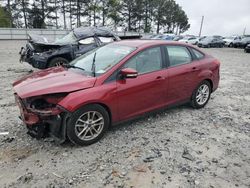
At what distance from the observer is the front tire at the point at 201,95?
209 inches

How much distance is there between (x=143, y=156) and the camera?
357 centimetres

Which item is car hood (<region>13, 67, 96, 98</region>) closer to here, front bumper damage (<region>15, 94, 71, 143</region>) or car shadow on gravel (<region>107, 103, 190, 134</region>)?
front bumper damage (<region>15, 94, 71, 143</region>)

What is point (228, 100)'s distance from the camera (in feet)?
20.5

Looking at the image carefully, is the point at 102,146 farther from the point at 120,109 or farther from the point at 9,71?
the point at 9,71

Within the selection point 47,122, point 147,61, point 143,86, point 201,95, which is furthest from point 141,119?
point 47,122

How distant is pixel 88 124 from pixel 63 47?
5.18 meters

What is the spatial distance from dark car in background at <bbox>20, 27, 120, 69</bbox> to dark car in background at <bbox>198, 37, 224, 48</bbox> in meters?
25.5

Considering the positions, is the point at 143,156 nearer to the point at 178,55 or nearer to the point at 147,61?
the point at 147,61

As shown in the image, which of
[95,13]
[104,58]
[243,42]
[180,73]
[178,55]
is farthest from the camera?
Answer: [95,13]

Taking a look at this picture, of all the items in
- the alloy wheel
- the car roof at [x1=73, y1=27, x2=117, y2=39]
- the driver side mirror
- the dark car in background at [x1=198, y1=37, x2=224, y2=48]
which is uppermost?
the car roof at [x1=73, y1=27, x2=117, y2=39]

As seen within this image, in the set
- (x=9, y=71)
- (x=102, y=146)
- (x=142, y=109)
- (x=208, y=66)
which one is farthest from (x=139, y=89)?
(x=9, y=71)

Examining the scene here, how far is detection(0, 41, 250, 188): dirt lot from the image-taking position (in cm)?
306

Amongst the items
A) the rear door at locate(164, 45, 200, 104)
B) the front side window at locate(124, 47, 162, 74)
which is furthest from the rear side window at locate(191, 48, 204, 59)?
the front side window at locate(124, 47, 162, 74)

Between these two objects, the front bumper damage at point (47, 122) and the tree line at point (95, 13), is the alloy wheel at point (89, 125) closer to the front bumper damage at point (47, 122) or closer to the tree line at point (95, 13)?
the front bumper damage at point (47, 122)
